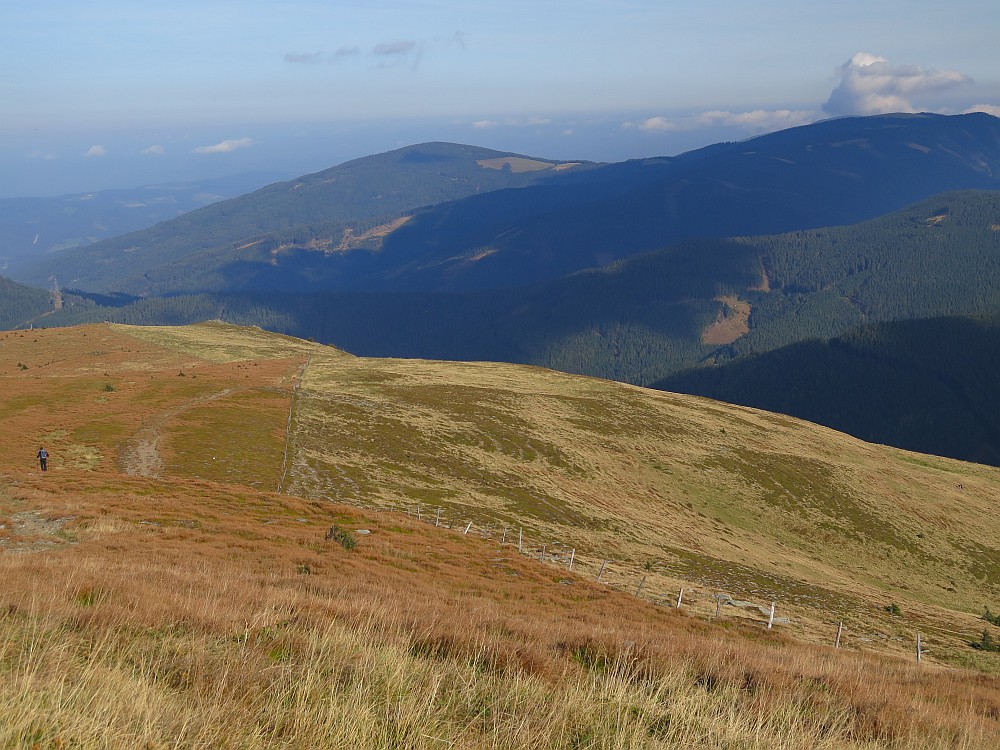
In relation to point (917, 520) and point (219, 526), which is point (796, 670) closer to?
point (219, 526)

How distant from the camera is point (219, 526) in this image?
28.7 m

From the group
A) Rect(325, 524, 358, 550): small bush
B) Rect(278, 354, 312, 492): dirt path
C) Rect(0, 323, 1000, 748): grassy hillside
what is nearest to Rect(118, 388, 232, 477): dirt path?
Rect(0, 323, 1000, 748): grassy hillside

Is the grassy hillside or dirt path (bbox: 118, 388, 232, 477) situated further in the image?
dirt path (bbox: 118, 388, 232, 477)

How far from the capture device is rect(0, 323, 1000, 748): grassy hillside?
274 inches

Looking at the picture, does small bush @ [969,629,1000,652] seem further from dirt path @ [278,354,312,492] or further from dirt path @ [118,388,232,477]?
dirt path @ [118,388,232,477]

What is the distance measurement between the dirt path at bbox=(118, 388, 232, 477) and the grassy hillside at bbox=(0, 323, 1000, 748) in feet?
0.83

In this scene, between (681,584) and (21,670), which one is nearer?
(21,670)

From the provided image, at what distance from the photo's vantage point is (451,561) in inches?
1156

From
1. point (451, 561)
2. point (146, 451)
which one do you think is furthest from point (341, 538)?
point (146, 451)

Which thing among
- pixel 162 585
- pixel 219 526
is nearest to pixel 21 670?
pixel 162 585

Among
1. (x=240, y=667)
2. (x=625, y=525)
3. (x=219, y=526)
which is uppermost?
(x=240, y=667)

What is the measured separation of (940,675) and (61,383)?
69671mm

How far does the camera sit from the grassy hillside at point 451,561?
6.95 metres

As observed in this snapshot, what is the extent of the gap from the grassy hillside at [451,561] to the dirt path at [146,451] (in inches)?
9.9
